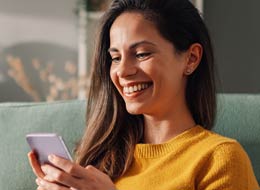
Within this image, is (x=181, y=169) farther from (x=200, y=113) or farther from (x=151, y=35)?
(x=151, y=35)

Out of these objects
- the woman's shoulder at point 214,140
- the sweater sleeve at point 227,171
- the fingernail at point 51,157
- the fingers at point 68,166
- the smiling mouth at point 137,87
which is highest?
the smiling mouth at point 137,87

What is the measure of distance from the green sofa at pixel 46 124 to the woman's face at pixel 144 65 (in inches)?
9.3

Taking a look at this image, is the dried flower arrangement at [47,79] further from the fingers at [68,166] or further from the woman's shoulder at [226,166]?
the fingers at [68,166]

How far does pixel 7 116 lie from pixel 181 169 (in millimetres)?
652

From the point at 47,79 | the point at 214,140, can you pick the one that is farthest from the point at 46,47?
the point at 214,140

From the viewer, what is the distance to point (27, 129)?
170cm

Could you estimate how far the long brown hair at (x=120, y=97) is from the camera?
1.36 metres

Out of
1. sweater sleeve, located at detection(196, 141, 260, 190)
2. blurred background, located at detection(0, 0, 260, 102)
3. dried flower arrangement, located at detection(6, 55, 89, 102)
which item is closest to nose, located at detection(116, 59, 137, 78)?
sweater sleeve, located at detection(196, 141, 260, 190)

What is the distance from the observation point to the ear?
1370mm

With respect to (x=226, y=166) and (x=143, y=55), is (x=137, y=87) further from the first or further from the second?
(x=226, y=166)

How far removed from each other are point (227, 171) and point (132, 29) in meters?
0.38

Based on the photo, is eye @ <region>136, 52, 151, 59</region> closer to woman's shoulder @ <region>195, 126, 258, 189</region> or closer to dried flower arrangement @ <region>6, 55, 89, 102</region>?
woman's shoulder @ <region>195, 126, 258, 189</region>


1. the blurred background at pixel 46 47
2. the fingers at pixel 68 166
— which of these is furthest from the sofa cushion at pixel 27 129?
the blurred background at pixel 46 47

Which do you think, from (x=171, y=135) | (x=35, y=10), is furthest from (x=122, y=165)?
(x=35, y=10)
